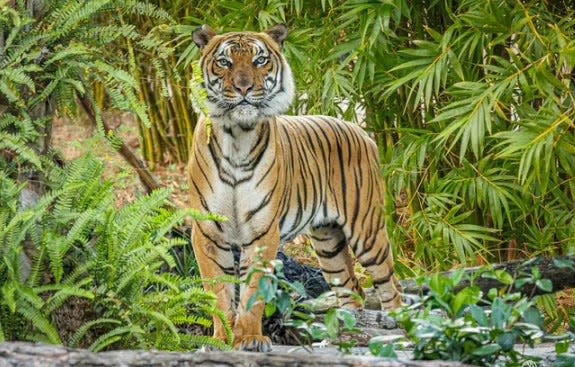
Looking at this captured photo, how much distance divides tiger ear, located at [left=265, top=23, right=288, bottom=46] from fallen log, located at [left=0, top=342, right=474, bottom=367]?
249 centimetres

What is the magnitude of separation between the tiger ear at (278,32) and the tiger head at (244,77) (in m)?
0.04

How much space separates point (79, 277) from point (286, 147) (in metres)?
1.44

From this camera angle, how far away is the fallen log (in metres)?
3.35

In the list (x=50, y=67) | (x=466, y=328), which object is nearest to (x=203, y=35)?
(x=50, y=67)

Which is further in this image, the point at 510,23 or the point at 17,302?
the point at 510,23

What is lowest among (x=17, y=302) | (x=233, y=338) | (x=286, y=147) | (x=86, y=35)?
(x=233, y=338)

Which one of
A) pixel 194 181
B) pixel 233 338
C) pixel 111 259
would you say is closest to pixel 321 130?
pixel 194 181

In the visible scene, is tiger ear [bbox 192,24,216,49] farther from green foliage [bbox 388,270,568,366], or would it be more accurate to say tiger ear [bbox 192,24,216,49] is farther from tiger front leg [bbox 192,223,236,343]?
green foliage [bbox 388,270,568,366]

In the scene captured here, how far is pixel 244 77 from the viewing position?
5391 millimetres

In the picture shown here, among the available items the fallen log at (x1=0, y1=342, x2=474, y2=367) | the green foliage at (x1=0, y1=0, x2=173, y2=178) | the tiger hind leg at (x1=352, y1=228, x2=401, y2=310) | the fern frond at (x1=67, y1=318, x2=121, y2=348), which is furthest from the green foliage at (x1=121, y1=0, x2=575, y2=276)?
the fallen log at (x1=0, y1=342, x2=474, y2=367)

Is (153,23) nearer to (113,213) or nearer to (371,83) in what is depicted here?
(371,83)

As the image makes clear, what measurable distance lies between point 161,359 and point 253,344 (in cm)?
192

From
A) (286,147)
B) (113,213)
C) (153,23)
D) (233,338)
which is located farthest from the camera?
(153,23)

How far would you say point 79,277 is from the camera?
15.7ft
